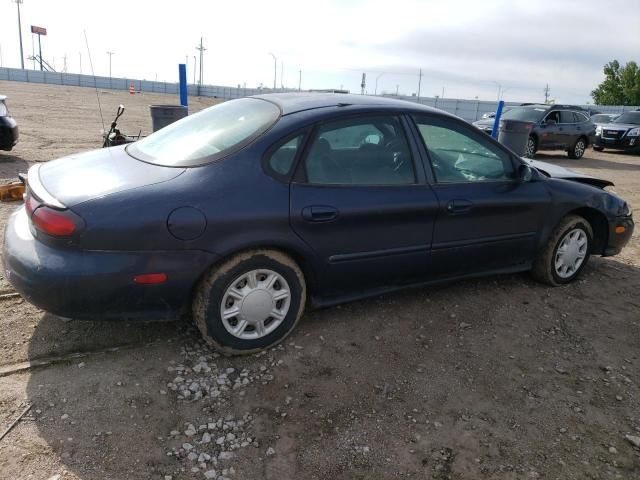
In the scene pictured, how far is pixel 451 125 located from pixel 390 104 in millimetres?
481

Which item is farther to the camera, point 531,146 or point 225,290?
point 531,146

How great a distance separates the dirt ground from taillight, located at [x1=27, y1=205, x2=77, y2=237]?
0.79 meters

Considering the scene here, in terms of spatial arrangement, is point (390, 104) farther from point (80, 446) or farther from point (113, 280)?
point (80, 446)

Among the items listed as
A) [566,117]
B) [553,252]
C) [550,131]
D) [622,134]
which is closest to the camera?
[553,252]

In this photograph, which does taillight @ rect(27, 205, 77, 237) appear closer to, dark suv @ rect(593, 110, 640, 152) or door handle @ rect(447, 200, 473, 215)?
door handle @ rect(447, 200, 473, 215)

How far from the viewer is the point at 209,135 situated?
3.26 meters

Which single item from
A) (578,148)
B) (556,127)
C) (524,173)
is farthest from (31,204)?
(578,148)

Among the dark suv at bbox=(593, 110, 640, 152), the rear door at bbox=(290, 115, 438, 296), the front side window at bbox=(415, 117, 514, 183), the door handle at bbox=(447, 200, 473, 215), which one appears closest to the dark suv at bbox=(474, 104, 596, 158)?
the dark suv at bbox=(593, 110, 640, 152)

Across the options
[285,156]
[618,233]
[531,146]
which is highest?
[285,156]

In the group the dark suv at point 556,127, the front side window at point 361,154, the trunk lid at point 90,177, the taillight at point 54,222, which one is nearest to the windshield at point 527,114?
the dark suv at point 556,127

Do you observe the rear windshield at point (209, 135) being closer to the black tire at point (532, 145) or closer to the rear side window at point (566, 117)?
the black tire at point (532, 145)

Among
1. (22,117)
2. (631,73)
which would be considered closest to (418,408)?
(22,117)

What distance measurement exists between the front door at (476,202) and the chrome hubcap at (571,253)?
15.9 inches

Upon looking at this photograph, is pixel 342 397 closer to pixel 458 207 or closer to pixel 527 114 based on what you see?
pixel 458 207
